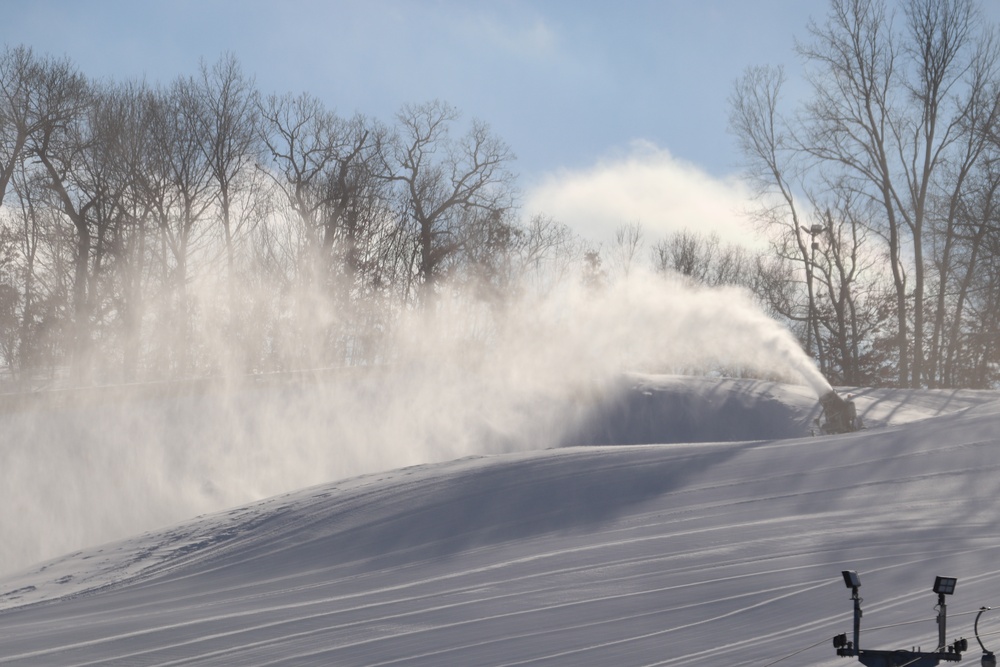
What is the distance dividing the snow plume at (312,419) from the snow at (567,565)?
3.94m

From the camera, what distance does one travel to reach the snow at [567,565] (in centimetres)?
616

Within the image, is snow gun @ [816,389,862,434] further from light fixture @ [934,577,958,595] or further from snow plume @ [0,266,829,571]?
light fixture @ [934,577,958,595]

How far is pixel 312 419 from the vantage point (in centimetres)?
1725

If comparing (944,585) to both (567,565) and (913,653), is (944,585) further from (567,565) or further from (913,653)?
(567,565)

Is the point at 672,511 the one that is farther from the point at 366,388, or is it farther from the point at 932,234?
the point at 932,234

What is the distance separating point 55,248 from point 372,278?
33.5ft

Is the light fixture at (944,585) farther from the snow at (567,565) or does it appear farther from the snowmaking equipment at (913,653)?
the snow at (567,565)

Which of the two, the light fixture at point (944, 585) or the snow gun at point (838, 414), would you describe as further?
the snow gun at point (838, 414)

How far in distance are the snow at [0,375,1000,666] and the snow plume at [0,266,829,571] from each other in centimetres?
394

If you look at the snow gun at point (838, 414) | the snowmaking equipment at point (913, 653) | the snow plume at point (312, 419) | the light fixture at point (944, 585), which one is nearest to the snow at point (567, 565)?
the snowmaking equipment at point (913, 653)

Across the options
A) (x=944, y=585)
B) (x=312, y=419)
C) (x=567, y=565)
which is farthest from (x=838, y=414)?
(x=944, y=585)

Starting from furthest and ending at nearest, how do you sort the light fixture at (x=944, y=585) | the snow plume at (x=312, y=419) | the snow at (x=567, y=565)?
the snow plume at (x=312, y=419) → the snow at (x=567, y=565) → the light fixture at (x=944, y=585)

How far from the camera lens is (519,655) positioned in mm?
5969

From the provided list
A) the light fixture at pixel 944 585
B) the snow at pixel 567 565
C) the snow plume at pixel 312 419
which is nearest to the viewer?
the light fixture at pixel 944 585
